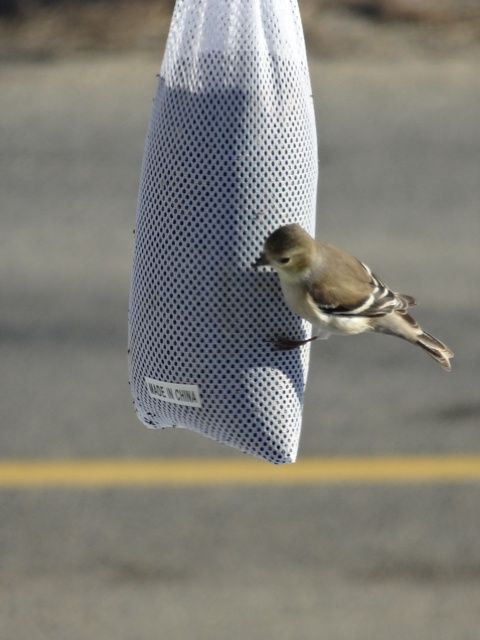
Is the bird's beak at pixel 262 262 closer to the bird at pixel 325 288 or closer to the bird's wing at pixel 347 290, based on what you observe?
the bird at pixel 325 288

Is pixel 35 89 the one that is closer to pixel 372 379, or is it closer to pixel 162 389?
pixel 372 379

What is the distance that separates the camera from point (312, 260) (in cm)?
440

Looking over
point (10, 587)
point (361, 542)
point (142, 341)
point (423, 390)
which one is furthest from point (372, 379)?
point (142, 341)

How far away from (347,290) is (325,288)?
10 cm

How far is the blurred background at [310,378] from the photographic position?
912 centimetres

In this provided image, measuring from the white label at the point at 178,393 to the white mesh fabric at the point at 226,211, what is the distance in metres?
0.02

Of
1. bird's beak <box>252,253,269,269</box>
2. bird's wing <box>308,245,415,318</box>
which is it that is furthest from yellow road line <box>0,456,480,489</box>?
bird's beak <box>252,253,269,269</box>

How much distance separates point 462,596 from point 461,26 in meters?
7.84

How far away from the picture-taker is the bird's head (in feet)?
14.1

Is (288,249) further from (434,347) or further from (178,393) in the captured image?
(434,347)

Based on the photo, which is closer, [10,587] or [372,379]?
[10,587]

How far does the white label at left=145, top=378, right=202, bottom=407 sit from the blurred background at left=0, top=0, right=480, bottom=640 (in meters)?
4.40

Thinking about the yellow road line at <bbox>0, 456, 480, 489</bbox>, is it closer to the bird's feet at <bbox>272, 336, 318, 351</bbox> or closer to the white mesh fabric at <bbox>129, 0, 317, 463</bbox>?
the white mesh fabric at <bbox>129, 0, 317, 463</bbox>

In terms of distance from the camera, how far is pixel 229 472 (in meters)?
10.1
